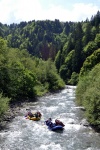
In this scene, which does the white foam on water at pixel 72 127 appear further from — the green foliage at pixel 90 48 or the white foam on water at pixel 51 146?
the green foliage at pixel 90 48

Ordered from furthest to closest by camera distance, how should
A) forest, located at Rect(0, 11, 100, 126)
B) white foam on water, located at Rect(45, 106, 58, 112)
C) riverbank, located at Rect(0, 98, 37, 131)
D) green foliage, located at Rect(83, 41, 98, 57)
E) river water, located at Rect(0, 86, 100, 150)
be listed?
green foliage, located at Rect(83, 41, 98, 57), white foam on water, located at Rect(45, 106, 58, 112), forest, located at Rect(0, 11, 100, 126), riverbank, located at Rect(0, 98, 37, 131), river water, located at Rect(0, 86, 100, 150)

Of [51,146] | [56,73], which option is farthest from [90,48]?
[51,146]

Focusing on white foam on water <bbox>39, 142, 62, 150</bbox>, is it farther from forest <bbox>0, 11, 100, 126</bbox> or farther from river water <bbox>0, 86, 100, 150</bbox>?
forest <bbox>0, 11, 100, 126</bbox>

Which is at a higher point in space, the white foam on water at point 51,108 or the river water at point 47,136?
the river water at point 47,136

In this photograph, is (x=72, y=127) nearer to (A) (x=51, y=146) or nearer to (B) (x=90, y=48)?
(A) (x=51, y=146)

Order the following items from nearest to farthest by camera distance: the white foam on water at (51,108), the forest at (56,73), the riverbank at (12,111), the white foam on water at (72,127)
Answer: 1. the white foam on water at (72,127)
2. the riverbank at (12,111)
3. the forest at (56,73)
4. the white foam on water at (51,108)

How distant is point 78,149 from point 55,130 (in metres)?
9.03

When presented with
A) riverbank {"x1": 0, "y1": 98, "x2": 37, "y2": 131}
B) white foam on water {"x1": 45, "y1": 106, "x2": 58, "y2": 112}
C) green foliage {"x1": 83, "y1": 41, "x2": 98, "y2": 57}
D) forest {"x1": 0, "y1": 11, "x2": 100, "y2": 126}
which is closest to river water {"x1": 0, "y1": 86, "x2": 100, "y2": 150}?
riverbank {"x1": 0, "y1": 98, "x2": 37, "y2": 131}

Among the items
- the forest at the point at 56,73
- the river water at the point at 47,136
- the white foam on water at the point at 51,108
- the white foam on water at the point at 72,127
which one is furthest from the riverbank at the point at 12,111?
the white foam on water at the point at 72,127

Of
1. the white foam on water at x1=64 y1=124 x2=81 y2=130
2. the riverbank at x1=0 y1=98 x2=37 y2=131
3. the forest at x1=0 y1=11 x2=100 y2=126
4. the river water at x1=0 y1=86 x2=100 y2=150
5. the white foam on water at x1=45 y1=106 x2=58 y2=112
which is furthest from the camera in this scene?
the white foam on water at x1=45 y1=106 x2=58 y2=112

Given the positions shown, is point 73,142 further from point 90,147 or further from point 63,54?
point 63,54

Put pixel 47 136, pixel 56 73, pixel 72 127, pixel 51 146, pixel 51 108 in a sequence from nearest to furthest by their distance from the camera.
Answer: pixel 51 146, pixel 47 136, pixel 72 127, pixel 51 108, pixel 56 73

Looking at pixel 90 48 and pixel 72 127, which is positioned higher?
pixel 90 48

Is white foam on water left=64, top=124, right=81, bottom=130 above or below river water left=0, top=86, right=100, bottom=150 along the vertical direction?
below
